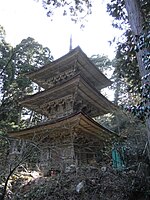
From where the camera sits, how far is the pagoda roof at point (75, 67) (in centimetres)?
1193

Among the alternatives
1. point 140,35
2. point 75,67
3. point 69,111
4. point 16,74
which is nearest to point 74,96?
point 69,111

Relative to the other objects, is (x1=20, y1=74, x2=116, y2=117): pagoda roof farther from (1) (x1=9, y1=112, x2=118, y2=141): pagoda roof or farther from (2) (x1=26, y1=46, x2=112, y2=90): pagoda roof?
(1) (x1=9, y1=112, x2=118, y2=141): pagoda roof

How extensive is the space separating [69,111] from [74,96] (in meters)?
0.79

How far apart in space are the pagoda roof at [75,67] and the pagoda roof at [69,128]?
3.64m

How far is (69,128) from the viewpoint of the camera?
9773 millimetres

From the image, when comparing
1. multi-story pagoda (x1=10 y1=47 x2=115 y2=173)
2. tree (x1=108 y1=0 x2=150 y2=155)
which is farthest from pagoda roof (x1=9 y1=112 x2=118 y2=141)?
tree (x1=108 y1=0 x2=150 y2=155)

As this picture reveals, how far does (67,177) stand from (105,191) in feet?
4.28

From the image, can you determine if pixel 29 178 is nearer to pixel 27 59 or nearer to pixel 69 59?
pixel 69 59

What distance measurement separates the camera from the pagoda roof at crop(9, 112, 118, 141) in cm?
909

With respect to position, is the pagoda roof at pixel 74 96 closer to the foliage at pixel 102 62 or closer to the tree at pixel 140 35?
the tree at pixel 140 35

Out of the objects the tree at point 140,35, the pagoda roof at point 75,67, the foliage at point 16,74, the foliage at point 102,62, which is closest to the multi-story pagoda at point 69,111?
the pagoda roof at point 75,67

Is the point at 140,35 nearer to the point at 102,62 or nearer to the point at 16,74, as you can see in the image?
the point at 16,74

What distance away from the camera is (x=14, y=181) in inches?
340

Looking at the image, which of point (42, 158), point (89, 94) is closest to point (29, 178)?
point (42, 158)
